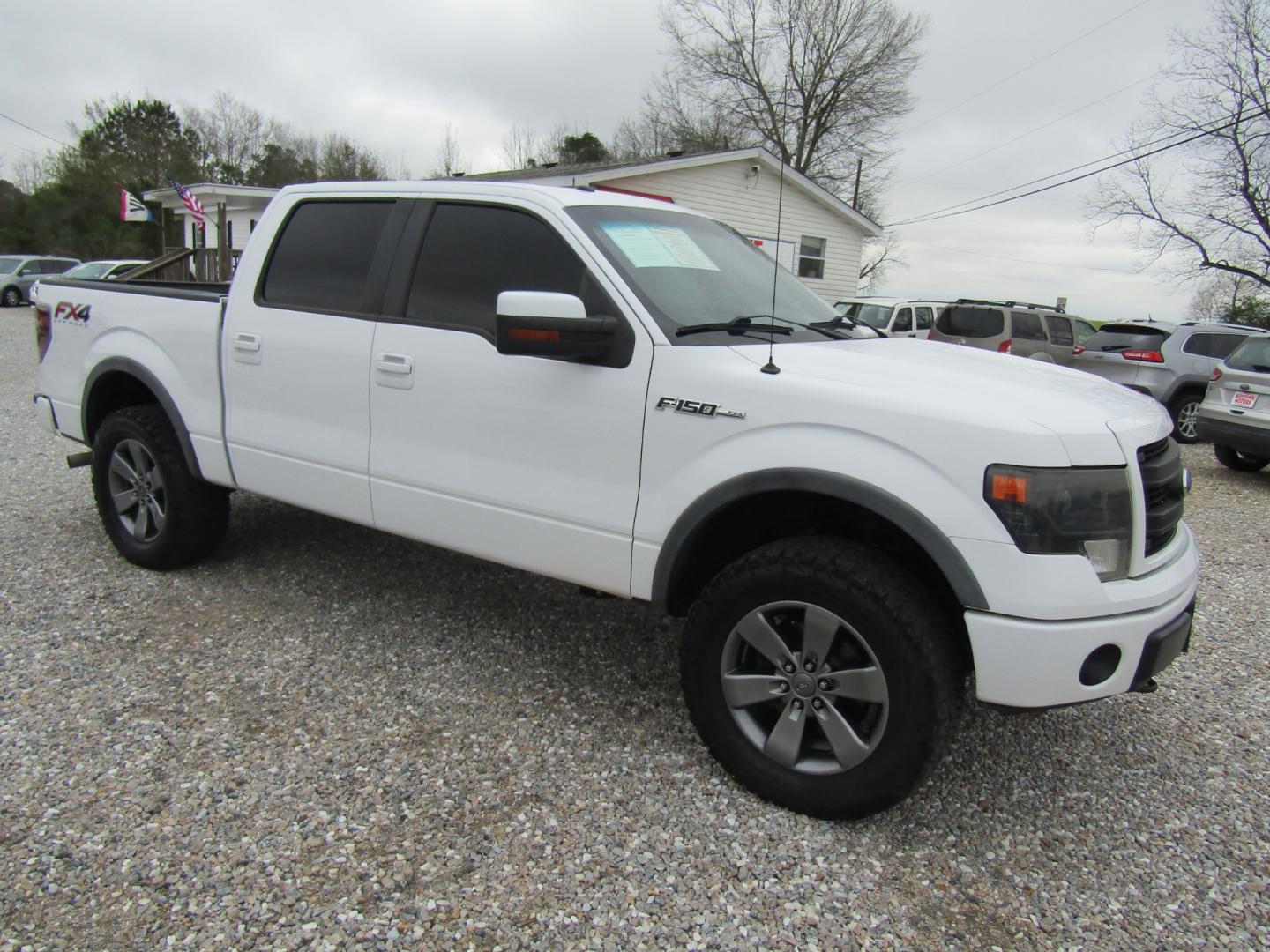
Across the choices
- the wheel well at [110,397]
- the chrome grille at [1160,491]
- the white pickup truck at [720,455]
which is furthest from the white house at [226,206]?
the chrome grille at [1160,491]

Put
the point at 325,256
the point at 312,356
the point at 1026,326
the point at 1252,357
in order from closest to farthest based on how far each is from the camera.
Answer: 1. the point at 312,356
2. the point at 325,256
3. the point at 1252,357
4. the point at 1026,326

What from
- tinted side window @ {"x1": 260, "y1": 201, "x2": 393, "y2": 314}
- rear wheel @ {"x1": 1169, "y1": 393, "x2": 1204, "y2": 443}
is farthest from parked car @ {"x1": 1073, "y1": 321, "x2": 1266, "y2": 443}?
tinted side window @ {"x1": 260, "y1": 201, "x2": 393, "y2": 314}

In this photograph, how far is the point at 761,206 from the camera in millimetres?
19953

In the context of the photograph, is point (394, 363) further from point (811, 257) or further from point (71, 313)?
point (811, 257)

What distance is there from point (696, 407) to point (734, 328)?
44 centimetres

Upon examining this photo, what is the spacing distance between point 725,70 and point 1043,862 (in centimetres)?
3273

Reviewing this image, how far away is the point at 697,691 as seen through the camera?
2.78 metres

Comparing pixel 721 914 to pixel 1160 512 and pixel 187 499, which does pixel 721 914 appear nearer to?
pixel 1160 512

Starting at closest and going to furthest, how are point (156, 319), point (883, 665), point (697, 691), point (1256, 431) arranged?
point (883, 665), point (697, 691), point (156, 319), point (1256, 431)

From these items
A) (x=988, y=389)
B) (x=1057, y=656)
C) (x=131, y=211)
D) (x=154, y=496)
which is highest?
(x=131, y=211)

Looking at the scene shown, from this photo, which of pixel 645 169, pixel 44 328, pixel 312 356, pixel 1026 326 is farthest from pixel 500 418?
pixel 645 169

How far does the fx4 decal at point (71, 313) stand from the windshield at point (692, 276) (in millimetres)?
2974

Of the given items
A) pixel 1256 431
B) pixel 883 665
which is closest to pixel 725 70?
pixel 1256 431

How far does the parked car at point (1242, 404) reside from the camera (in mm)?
8156
